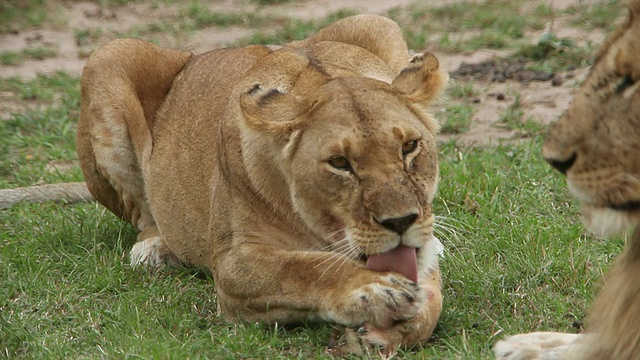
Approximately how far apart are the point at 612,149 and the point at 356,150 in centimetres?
101

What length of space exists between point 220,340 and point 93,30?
5471 mm

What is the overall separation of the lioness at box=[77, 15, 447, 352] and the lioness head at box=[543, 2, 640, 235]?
727 mm

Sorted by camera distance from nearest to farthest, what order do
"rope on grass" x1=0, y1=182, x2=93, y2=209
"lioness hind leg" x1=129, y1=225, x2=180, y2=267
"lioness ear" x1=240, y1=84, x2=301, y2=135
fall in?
"lioness ear" x1=240, y1=84, x2=301, y2=135
"lioness hind leg" x1=129, y1=225, x2=180, y2=267
"rope on grass" x1=0, y1=182, x2=93, y2=209

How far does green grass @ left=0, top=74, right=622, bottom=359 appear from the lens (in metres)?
3.99

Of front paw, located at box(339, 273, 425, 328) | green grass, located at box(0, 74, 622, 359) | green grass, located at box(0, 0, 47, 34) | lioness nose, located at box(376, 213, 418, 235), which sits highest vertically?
lioness nose, located at box(376, 213, 418, 235)

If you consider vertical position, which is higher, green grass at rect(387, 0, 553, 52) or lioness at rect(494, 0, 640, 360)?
lioness at rect(494, 0, 640, 360)

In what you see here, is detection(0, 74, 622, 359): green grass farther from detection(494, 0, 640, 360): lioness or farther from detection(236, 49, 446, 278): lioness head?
detection(494, 0, 640, 360): lioness

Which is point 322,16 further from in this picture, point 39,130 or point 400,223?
point 400,223

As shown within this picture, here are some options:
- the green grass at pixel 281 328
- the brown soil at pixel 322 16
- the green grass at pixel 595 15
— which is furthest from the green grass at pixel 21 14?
the green grass at pixel 595 15

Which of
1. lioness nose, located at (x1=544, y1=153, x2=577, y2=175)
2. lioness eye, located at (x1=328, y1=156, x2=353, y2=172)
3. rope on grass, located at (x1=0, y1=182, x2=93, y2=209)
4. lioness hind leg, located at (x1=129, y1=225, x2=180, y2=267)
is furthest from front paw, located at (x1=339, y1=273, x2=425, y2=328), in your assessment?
rope on grass, located at (x1=0, y1=182, x2=93, y2=209)

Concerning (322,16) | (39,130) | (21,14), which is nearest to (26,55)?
(21,14)

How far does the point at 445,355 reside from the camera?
12.5 ft

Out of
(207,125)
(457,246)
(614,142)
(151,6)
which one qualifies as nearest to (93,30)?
(151,6)

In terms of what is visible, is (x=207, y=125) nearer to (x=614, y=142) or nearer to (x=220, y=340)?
(x=220, y=340)
